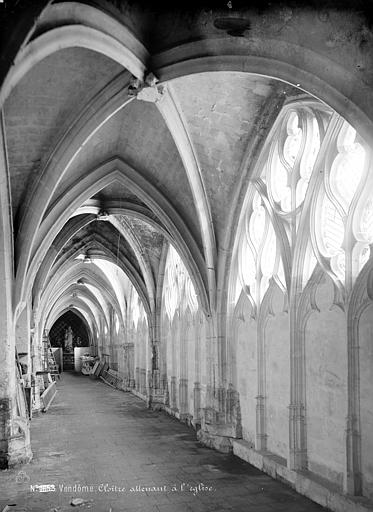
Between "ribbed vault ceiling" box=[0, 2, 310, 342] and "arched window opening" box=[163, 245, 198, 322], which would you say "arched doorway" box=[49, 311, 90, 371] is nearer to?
"arched window opening" box=[163, 245, 198, 322]

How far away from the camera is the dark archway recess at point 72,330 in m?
47.2

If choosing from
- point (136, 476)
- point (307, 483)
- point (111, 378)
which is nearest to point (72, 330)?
point (111, 378)

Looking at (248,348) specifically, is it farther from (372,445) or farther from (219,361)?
(372,445)

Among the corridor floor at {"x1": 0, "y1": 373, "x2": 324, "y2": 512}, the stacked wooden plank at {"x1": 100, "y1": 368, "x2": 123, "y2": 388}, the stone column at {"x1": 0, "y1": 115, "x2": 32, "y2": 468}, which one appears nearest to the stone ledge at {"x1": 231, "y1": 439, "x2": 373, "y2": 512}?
the corridor floor at {"x1": 0, "y1": 373, "x2": 324, "y2": 512}

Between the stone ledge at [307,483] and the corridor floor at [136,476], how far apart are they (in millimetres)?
124

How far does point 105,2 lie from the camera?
5.88m

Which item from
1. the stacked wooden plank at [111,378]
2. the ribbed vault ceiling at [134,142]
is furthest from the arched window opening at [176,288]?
the stacked wooden plank at [111,378]

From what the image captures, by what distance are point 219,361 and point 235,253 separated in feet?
7.14

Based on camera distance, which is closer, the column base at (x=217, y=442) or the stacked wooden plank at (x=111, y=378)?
the column base at (x=217, y=442)

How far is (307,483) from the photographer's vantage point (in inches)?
292

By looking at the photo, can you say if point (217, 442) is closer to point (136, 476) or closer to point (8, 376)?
point (136, 476)

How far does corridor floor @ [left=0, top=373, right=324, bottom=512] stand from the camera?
7168 mm

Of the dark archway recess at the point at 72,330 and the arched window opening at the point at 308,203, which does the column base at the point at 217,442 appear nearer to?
the arched window opening at the point at 308,203

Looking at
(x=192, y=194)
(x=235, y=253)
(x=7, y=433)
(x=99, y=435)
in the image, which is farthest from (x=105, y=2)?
(x=99, y=435)
